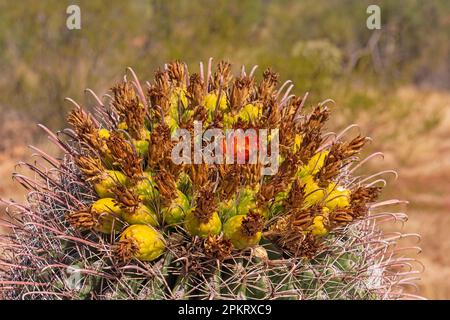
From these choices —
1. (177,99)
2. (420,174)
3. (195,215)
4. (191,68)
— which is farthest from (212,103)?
(420,174)

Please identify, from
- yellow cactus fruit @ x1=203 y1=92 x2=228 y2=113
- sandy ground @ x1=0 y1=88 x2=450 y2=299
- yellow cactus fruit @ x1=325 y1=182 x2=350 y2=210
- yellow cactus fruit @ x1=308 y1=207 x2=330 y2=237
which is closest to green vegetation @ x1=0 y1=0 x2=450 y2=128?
sandy ground @ x1=0 y1=88 x2=450 y2=299

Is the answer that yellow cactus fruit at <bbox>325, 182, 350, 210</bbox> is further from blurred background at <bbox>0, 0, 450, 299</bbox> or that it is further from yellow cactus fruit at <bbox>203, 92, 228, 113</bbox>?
blurred background at <bbox>0, 0, 450, 299</bbox>

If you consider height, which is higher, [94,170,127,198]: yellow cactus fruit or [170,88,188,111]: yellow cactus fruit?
[170,88,188,111]: yellow cactus fruit

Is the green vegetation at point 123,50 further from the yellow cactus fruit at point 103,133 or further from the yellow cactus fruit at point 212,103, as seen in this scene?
the yellow cactus fruit at point 103,133

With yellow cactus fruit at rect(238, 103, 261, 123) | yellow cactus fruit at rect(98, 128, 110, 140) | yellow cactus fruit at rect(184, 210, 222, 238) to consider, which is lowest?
yellow cactus fruit at rect(184, 210, 222, 238)

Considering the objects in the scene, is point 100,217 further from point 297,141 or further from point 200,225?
point 297,141

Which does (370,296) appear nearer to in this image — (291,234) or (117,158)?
(291,234)

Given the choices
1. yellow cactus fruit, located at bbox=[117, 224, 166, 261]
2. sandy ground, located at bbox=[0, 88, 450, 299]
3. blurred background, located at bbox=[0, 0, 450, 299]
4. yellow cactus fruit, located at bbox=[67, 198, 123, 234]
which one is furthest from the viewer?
blurred background, located at bbox=[0, 0, 450, 299]

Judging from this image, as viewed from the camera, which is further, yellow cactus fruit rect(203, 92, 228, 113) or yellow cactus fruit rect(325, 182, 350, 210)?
yellow cactus fruit rect(203, 92, 228, 113)

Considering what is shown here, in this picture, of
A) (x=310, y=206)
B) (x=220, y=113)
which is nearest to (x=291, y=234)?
(x=310, y=206)
